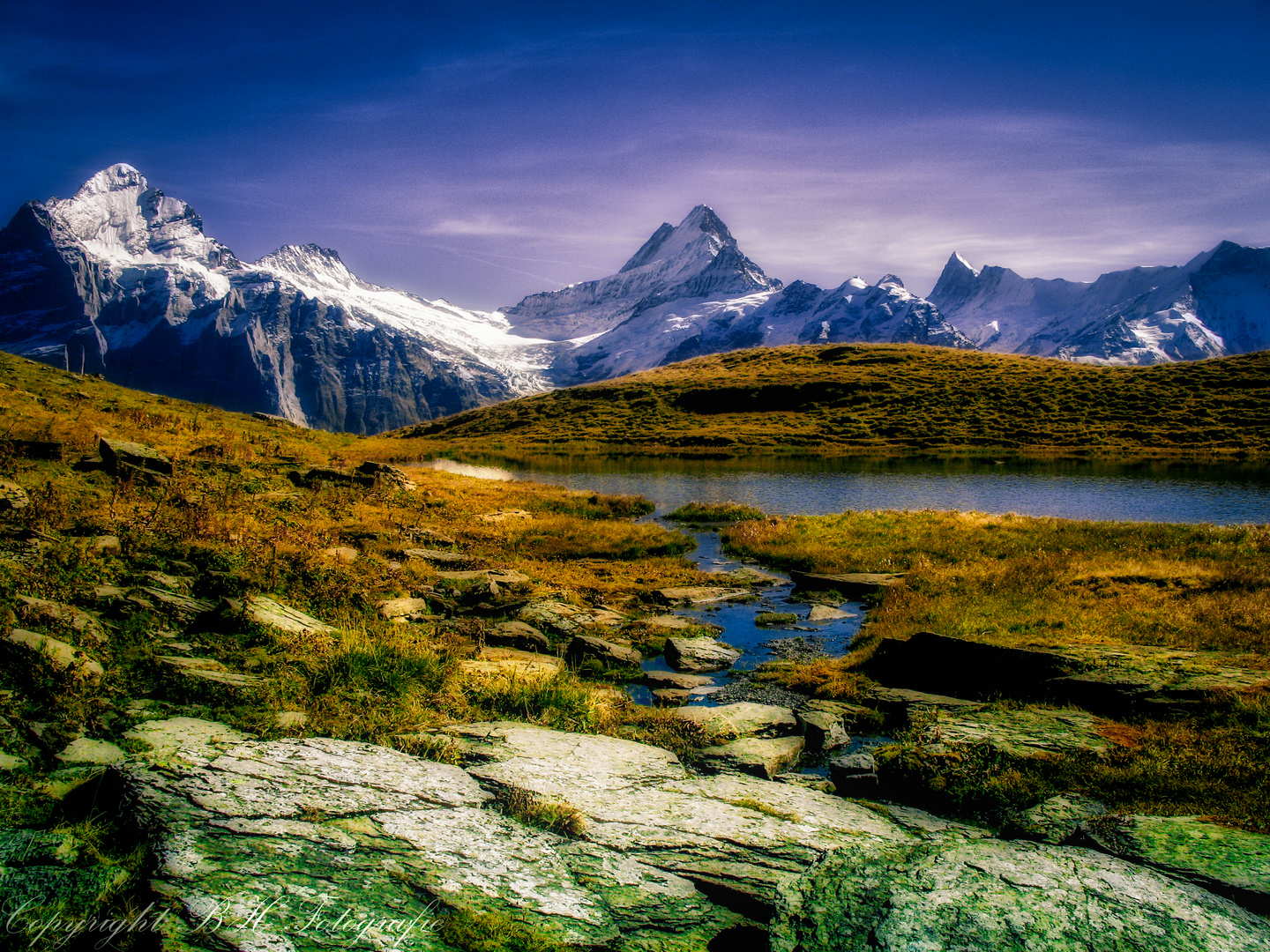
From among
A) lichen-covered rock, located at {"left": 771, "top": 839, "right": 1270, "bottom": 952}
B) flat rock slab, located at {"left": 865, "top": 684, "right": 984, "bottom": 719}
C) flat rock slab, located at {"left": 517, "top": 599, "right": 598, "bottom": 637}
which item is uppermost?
lichen-covered rock, located at {"left": 771, "top": 839, "right": 1270, "bottom": 952}

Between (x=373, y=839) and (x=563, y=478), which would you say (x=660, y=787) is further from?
(x=563, y=478)

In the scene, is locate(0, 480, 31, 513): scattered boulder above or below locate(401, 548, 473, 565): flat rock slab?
above

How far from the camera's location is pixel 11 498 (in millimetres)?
13055

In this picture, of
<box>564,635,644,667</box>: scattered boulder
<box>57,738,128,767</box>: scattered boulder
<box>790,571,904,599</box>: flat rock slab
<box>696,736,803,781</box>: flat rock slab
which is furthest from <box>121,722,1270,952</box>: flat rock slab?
<box>790,571,904,599</box>: flat rock slab

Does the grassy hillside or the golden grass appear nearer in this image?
the golden grass

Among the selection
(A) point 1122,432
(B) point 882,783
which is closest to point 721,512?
(B) point 882,783

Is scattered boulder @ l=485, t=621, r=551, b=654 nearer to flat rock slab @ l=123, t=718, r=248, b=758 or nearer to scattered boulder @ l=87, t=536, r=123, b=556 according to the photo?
flat rock slab @ l=123, t=718, r=248, b=758

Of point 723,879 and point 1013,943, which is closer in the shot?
point 1013,943

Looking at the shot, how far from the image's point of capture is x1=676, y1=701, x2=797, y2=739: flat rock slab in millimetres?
11555

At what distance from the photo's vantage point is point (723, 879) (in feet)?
21.3

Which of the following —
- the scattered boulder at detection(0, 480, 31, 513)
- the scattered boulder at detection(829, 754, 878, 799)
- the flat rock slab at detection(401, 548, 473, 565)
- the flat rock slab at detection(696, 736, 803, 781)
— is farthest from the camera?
the flat rock slab at detection(401, 548, 473, 565)

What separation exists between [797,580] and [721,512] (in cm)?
1681

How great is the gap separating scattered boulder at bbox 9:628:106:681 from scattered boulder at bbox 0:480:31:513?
5.88m

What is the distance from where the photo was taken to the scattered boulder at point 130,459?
57.0 feet
